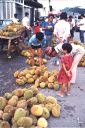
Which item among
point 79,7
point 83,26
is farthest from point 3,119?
point 79,7

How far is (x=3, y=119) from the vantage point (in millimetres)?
5641

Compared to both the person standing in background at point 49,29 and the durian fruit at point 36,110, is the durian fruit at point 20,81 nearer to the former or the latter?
the durian fruit at point 36,110

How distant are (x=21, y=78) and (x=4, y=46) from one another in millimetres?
7026

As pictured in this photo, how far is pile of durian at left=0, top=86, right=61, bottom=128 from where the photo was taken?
5395 millimetres

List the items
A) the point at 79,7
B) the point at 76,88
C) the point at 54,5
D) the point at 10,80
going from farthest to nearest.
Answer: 1. the point at 54,5
2. the point at 79,7
3. the point at 10,80
4. the point at 76,88

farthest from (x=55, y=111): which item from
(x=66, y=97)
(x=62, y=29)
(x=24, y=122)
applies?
(x=62, y=29)

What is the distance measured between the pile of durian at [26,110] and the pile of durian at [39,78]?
5.77ft

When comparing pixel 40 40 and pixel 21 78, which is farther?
pixel 40 40

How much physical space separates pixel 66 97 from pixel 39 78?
3.52 ft

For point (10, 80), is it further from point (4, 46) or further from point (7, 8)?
point (7, 8)

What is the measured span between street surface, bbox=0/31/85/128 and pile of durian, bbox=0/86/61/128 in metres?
0.22

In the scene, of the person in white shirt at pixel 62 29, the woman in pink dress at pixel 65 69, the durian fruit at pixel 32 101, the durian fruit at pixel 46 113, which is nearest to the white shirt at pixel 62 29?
the person in white shirt at pixel 62 29

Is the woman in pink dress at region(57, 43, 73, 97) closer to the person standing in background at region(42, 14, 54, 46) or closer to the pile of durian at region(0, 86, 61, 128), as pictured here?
the pile of durian at region(0, 86, 61, 128)

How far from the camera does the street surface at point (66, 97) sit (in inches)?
240
